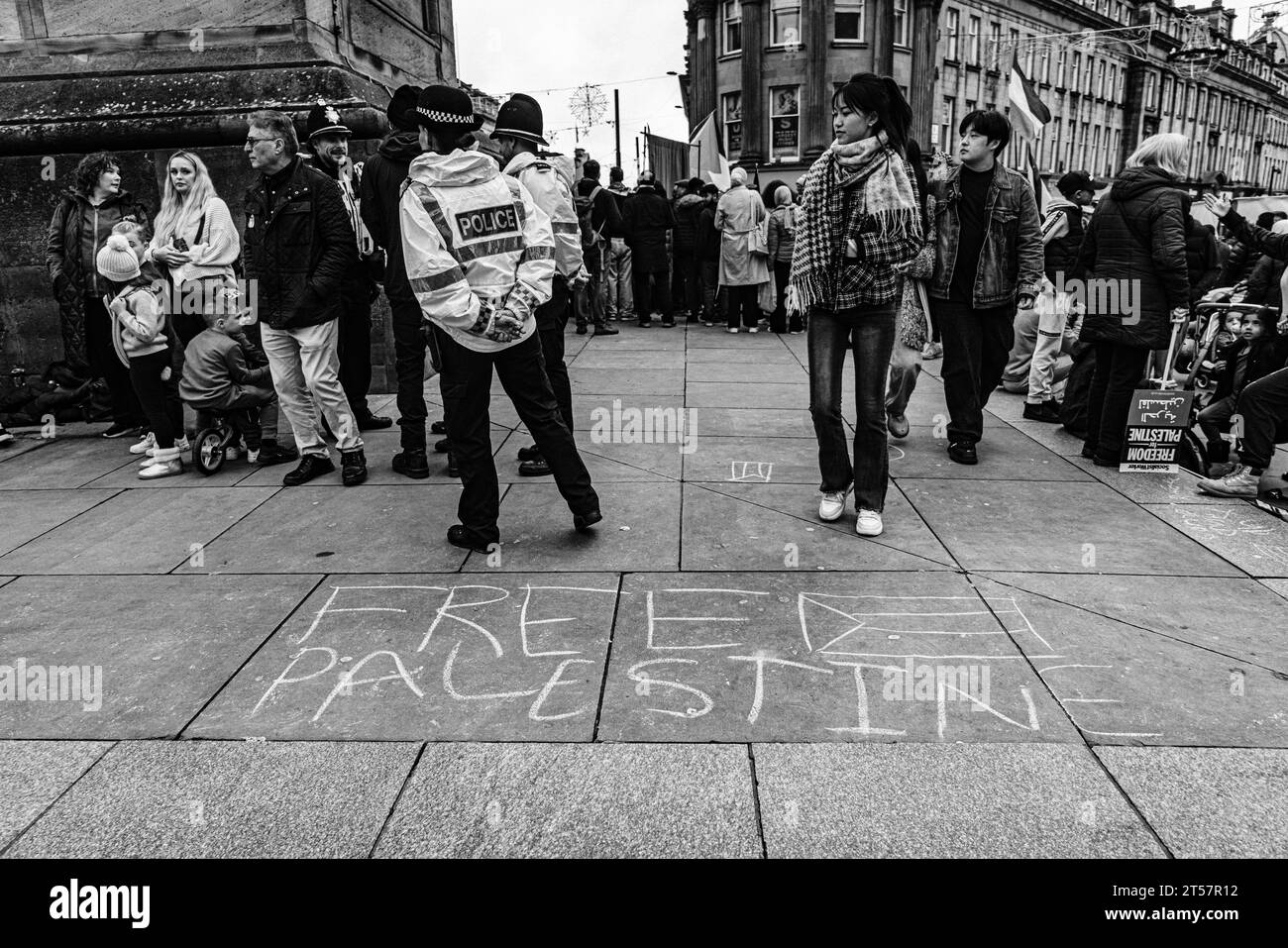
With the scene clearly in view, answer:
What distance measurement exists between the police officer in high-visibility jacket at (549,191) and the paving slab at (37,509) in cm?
288

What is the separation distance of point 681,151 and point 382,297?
50.7ft

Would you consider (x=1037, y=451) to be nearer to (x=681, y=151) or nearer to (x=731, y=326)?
(x=731, y=326)

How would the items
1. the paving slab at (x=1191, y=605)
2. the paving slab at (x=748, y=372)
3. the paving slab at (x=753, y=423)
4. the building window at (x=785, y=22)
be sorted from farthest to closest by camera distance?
the building window at (x=785, y=22), the paving slab at (x=748, y=372), the paving slab at (x=753, y=423), the paving slab at (x=1191, y=605)

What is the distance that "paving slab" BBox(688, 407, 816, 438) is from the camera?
21.8 feet

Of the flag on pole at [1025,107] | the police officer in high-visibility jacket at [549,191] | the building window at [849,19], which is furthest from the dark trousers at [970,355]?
the building window at [849,19]

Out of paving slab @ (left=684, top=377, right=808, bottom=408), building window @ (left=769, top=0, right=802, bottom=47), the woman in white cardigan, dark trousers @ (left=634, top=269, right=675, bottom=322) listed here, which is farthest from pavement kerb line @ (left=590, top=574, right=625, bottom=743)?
building window @ (left=769, top=0, right=802, bottom=47)

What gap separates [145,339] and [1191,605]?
19.7 feet

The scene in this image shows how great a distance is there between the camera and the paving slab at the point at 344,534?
4.25 metres

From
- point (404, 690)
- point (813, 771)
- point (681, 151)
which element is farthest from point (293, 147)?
point (681, 151)

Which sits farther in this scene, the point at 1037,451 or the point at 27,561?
the point at 1037,451

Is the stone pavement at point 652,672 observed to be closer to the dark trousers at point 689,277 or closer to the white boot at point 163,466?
the white boot at point 163,466

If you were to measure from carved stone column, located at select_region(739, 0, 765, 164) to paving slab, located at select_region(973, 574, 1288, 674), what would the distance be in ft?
103

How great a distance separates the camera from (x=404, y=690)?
310cm

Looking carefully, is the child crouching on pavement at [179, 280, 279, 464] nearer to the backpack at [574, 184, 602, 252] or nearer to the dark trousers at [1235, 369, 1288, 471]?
the backpack at [574, 184, 602, 252]
